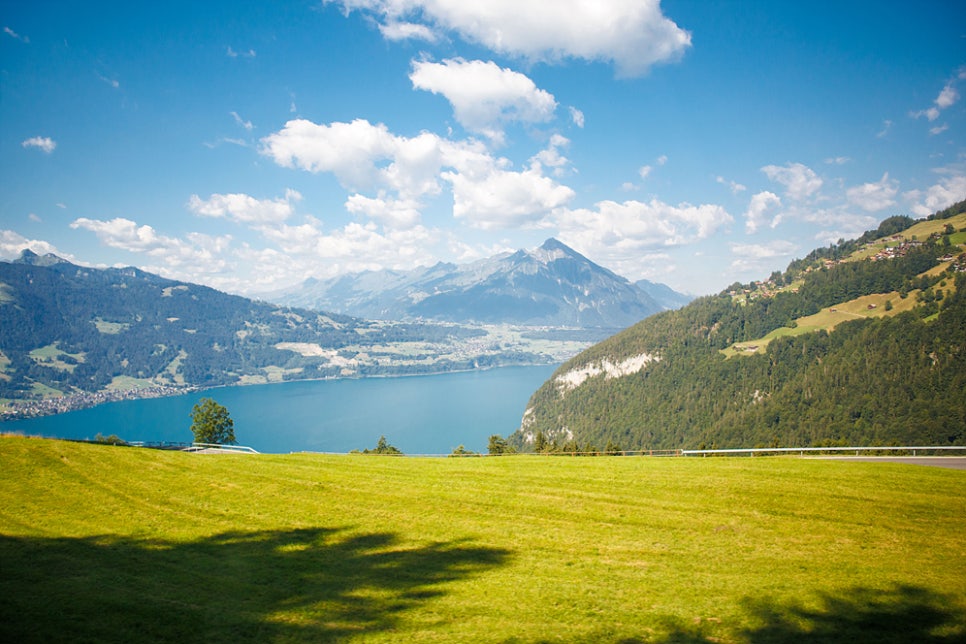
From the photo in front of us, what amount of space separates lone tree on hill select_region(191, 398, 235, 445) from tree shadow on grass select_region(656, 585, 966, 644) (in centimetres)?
7236

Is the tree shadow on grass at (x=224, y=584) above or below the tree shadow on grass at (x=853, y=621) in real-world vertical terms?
above

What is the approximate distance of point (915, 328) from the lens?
171 metres

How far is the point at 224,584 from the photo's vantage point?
11180 millimetres

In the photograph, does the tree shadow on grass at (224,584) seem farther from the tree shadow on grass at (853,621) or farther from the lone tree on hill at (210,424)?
the lone tree on hill at (210,424)

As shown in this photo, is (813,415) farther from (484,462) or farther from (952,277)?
(484,462)

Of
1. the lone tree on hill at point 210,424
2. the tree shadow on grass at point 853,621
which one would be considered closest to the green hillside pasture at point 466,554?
the tree shadow on grass at point 853,621

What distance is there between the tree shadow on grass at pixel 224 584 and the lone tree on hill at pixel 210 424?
62.2 meters

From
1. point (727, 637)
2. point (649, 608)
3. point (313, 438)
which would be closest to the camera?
point (727, 637)

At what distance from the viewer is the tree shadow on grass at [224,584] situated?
916cm

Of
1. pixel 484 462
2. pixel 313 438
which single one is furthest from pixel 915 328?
pixel 313 438

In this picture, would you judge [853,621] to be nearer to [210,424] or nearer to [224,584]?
[224,584]

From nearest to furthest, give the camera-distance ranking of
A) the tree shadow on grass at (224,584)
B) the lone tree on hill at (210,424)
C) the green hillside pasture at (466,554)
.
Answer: the tree shadow on grass at (224,584) → the green hillside pasture at (466,554) → the lone tree on hill at (210,424)

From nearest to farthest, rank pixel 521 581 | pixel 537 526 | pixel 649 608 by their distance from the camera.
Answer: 1. pixel 649 608
2. pixel 521 581
3. pixel 537 526

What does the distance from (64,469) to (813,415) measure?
195 metres
